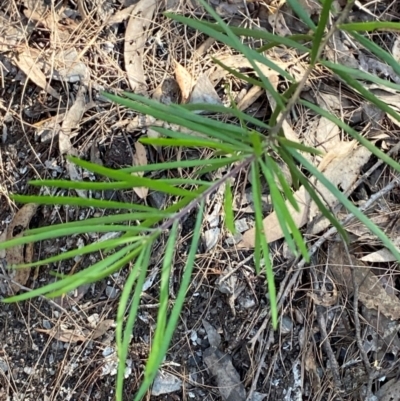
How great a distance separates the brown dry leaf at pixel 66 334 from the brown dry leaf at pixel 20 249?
0.15 m

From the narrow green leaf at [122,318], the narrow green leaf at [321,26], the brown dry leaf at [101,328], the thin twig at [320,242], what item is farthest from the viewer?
the brown dry leaf at [101,328]

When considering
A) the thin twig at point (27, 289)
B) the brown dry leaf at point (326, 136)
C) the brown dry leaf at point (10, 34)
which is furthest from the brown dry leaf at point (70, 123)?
the brown dry leaf at point (326, 136)

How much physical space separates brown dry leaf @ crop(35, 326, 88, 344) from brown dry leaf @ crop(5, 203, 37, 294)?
5.9 inches

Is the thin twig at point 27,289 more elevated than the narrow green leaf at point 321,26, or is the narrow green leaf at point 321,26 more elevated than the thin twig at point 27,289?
the narrow green leaf at point 321,26

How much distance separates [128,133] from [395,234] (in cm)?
73

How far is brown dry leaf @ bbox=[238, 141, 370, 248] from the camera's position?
143 centimetres

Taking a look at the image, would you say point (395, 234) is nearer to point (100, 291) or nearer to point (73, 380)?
point (100, 291)

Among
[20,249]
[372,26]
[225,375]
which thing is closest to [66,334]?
[20,249]

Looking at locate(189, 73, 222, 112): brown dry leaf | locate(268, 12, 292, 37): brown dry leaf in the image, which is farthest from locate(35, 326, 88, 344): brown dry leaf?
locate(268, 12, 292, 37): brown dry leaf

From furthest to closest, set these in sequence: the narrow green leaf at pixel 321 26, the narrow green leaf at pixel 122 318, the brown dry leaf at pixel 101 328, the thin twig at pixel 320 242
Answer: the brown dry leaf at pixel 101 328, the thin twig at pixel 320 242, the narrow green leaf at pixel 321 26, the narrow green leaf at pixel 122 318

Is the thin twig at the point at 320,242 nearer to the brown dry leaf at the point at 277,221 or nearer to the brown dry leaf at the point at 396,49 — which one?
the brown dry leaf at the point at 277,221

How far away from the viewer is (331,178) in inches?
56.4

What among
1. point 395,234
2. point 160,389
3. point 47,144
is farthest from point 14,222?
point 395,234

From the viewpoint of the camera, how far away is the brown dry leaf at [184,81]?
1480 mm
